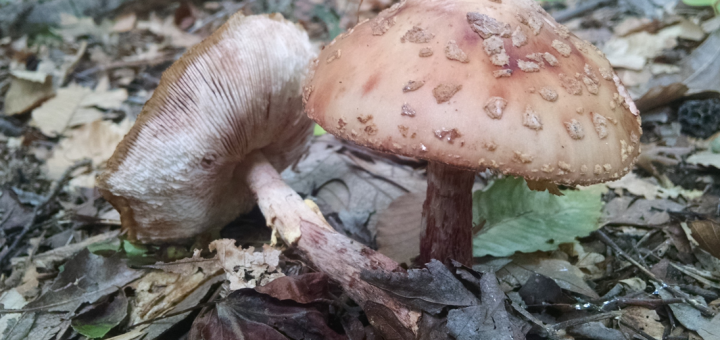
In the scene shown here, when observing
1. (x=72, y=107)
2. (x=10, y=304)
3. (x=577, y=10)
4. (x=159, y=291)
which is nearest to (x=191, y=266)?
(x=159, y=291)

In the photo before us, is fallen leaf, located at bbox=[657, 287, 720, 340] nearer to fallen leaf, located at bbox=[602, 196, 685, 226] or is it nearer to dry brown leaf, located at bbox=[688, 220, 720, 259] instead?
→ dry brown leaf, located at bbox=[688, 220, 720, 259]

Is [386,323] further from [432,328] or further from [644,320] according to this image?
[644,320]

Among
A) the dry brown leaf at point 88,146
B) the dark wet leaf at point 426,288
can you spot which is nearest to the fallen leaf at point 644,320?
the dark wet leaf at point 426,288

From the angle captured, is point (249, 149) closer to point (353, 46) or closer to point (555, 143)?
point (353, 46)

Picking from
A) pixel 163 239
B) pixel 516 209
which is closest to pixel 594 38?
pixel 516 209

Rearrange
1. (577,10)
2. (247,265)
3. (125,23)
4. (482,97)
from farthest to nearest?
(125,23) → (577,10) → (247,265) → (482,97)

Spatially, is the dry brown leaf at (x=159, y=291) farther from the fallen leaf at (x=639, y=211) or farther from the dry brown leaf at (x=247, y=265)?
the fallen leaf at (x=639, y=211)
